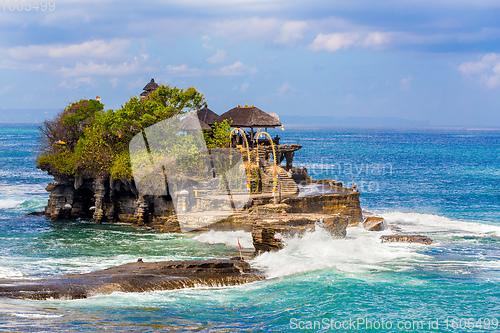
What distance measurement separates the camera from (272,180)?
4434 cm

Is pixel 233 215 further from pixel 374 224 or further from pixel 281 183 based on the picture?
pixel 374 224

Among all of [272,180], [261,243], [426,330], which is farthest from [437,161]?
[426,330]

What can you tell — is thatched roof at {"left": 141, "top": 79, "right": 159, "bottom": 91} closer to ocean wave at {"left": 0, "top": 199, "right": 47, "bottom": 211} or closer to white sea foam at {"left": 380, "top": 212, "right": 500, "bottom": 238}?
ocean wave at {"left": 0, "top": 199, "right": 47, "bottom": 211}

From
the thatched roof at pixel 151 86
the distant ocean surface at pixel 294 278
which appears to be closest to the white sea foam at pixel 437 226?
the distant ocean surface at pixel 294 278

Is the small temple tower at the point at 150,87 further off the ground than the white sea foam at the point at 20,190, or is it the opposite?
the small temple tower at the point at 150,87

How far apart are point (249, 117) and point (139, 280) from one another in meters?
24.5

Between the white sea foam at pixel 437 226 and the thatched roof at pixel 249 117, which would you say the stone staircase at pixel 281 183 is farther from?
the white sea foam at pixel 437 226

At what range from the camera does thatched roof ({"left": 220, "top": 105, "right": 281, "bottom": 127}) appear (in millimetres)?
47906

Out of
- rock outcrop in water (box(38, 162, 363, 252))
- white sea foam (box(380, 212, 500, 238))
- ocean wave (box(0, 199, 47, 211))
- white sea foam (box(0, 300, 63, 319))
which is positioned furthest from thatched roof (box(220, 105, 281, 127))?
white sea foam (box(0, 300, 63, 319))

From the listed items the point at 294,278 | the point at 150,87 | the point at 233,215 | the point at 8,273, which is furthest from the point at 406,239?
the point at 150,87

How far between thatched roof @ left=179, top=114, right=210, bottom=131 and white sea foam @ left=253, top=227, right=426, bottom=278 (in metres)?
16.1

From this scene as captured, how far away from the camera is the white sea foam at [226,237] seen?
38.1 meters

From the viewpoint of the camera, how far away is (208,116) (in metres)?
50.6
